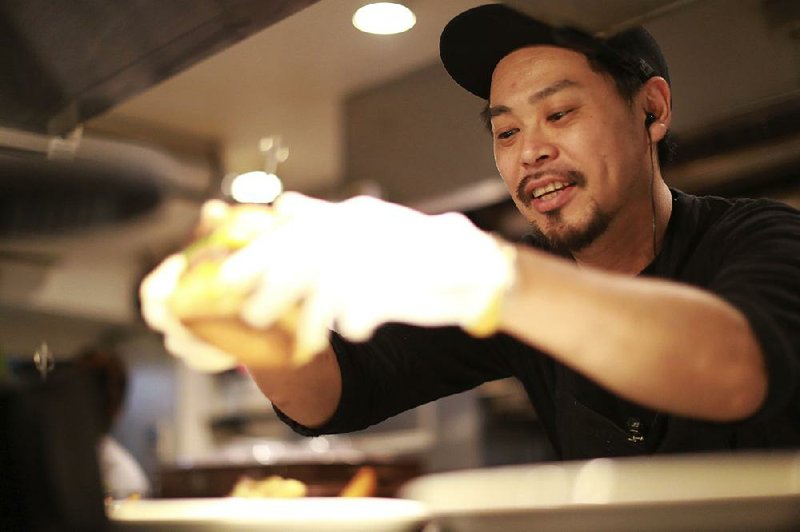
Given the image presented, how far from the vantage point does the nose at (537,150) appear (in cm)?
88

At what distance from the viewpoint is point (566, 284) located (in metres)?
0.64

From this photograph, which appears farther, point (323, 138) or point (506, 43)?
point (323, 138)

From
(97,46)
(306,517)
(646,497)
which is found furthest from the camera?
(97,46)

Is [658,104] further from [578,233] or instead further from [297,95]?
[297,95]

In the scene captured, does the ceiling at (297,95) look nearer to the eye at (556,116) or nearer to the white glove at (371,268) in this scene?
the eye at (556,116)

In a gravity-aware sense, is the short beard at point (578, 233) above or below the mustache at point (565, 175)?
→ below

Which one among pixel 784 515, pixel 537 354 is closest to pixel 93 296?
pixel 537 354

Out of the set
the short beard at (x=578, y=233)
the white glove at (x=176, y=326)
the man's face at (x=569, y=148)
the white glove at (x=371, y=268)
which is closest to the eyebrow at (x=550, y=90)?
the man's face at (x=569, y=148)

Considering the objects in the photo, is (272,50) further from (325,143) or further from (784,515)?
(784,515)

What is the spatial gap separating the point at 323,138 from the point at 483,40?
43 centimetres

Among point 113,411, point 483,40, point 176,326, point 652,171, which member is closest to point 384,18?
point 483,40

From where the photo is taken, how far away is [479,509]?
0.49 m

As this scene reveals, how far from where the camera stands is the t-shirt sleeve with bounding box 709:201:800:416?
2.16 feet

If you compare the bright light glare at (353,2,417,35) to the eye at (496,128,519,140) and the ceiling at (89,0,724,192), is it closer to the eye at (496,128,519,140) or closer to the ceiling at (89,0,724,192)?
the ceiling at (89,0,724,192)
